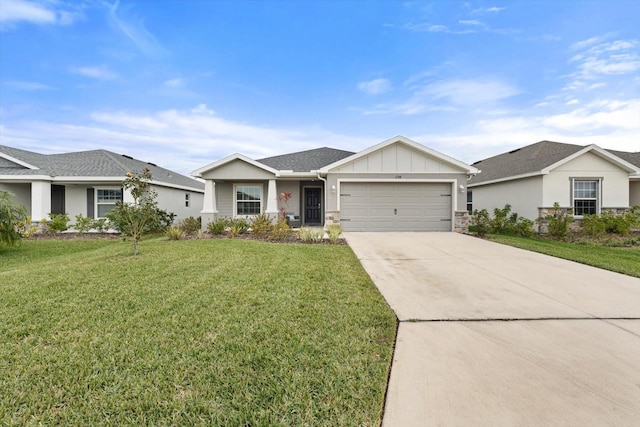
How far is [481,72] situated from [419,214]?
279 inches

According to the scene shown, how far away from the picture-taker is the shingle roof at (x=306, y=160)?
572 inches

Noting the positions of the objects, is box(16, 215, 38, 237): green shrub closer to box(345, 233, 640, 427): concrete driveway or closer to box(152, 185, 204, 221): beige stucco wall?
box(152, 185, 204, 221): beige stucco wall

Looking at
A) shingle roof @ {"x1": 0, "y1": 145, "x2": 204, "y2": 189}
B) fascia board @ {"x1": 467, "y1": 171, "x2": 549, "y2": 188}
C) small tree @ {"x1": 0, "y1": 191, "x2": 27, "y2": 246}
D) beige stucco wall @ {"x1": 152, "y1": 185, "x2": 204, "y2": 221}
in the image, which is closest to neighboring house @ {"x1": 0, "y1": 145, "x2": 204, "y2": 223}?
shingle roof @ {"x1": 0, "y1": 145, "x2": 204, "y2": 189}

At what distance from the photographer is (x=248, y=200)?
48.3 ft

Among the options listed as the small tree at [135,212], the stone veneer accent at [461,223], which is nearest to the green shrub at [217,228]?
the small tree at [135,212]

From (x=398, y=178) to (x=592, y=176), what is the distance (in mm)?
8892

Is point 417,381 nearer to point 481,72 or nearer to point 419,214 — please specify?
point 419,214

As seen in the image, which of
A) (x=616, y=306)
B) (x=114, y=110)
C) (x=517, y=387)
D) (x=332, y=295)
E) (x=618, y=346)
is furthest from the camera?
(x=114, y=110)

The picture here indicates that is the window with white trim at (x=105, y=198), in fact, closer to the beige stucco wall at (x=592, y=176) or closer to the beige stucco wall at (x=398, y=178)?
the beige stucco wall at (x=398, y=178)

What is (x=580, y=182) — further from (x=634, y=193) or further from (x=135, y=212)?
(x=135, y=212)

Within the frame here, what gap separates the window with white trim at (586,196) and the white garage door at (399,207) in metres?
5.97

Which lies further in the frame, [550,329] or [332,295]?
[332,295]

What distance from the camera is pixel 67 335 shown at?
10.00ft

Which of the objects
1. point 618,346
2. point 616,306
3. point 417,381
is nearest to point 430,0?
point 616,306
